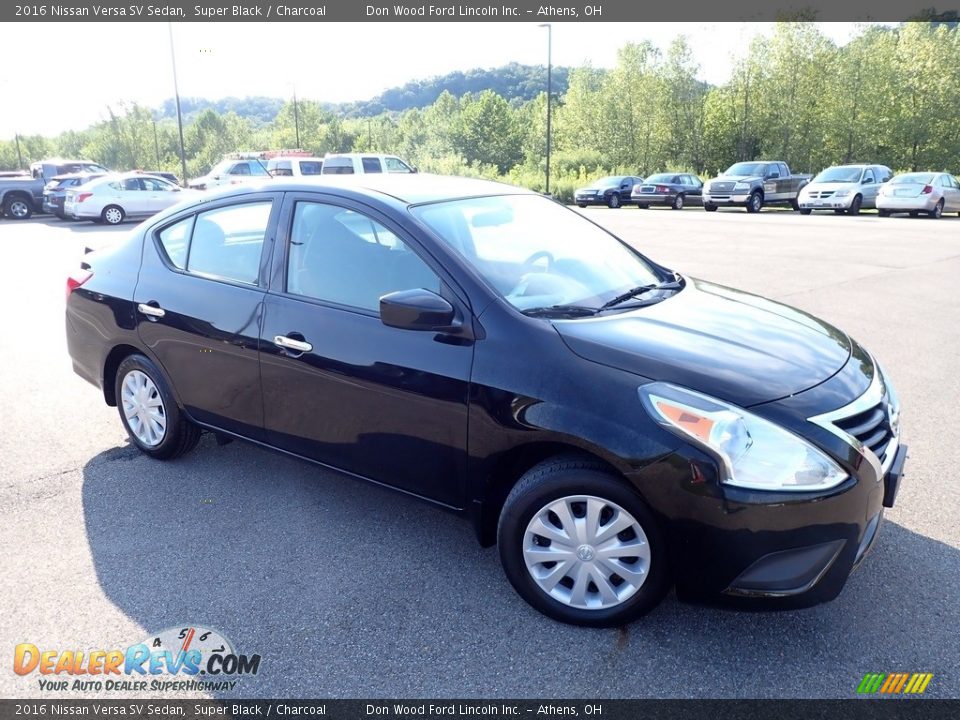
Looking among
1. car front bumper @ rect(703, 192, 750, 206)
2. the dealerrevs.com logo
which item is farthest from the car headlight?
car front bumper @ rect(703, 192, 750, 206)

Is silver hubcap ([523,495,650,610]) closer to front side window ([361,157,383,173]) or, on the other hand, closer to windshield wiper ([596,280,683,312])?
windshield wiper ([596,280,683,312])

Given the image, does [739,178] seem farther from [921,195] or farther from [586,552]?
[586,552]

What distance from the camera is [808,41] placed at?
5316cm

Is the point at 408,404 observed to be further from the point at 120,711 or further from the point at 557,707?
the point at 120,711

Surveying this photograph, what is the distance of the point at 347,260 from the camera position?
3568 mm

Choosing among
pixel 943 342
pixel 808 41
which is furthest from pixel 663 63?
pixel 943 342

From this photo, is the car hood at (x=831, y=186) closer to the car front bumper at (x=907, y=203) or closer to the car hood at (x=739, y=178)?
the car front bumper at (x=907, y=203)

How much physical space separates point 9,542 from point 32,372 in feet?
11.0

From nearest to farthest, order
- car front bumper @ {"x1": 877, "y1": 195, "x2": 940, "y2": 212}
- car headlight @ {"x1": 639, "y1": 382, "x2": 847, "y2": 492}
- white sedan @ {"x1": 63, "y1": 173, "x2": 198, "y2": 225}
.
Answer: car headlight @ {"x1": 639, "y1": 382, "x2": 847, "y2": 492} < white sedan @ {"x1": 63, "y1": 173, "x2": 198, "y2": 225} < car front bumper @ {"x1": 877, "y1": 195, "x2": 940, "y2": 212}

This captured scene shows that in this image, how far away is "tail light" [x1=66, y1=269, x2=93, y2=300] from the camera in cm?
473

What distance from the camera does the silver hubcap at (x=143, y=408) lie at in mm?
4430

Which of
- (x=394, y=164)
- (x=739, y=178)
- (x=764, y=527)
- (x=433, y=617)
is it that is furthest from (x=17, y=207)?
(x=764, y=527)

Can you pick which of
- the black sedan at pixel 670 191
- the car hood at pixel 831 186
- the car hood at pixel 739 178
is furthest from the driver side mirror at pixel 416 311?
the black sedan at pixel 670 191

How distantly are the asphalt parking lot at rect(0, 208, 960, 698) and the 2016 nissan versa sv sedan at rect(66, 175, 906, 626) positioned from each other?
0.86ft
